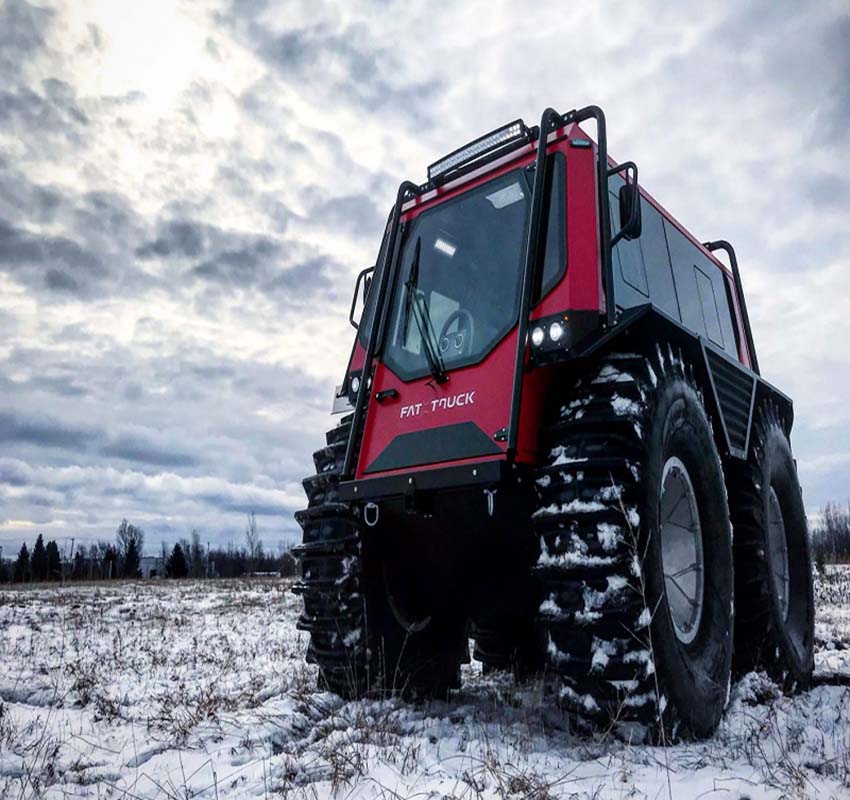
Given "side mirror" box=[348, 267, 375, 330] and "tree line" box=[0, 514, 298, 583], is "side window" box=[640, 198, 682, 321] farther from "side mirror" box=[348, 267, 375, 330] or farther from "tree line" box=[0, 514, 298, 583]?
"tree line" box=[0, 514, 298, 583]

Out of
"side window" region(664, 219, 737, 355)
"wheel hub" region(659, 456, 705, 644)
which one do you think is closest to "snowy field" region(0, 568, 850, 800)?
"wheel hub" region(659, 456, 705, 644)

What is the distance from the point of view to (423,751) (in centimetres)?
353

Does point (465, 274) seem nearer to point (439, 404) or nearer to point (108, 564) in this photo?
point (439, 404)

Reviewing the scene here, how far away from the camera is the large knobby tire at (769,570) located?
5340mm

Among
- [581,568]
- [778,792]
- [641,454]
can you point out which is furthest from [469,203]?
[778,792]

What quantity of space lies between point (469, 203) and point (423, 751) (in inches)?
131

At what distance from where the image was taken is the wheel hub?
4355 mm

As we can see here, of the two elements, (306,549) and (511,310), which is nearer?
(511,310)

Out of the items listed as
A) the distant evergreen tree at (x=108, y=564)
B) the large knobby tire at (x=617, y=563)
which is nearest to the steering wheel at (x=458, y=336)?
the large knobby tire at (x=617, y=563)

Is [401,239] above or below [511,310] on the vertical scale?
above

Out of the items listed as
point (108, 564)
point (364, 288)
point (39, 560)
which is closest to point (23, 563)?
point (39, 560)

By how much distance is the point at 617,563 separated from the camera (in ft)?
11.1

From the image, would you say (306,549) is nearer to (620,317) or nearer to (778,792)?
(620,317)

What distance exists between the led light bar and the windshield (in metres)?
0.24
